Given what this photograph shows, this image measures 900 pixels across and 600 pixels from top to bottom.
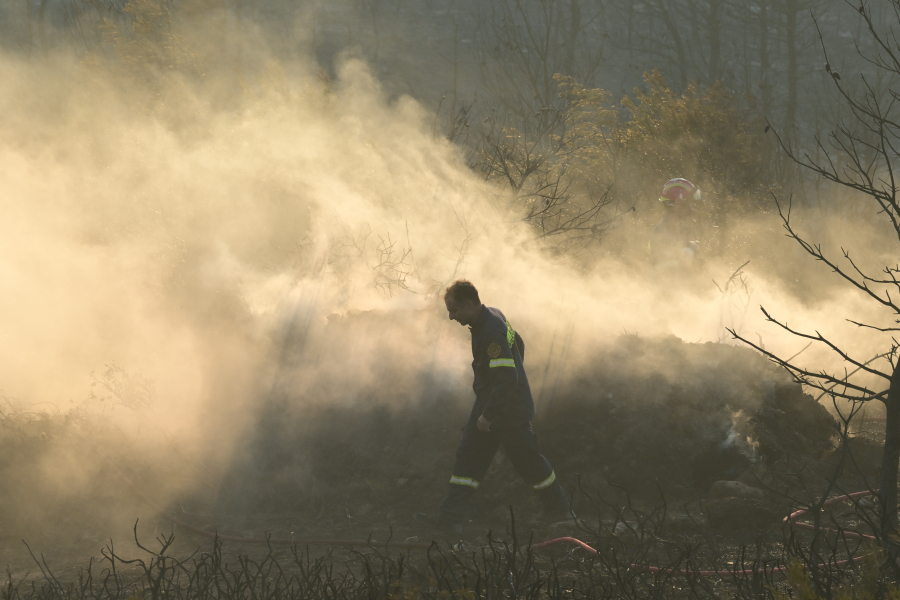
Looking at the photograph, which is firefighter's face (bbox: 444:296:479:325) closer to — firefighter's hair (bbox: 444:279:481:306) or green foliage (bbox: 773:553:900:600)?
firefighter's hair (bbox: 444:279:481:306)

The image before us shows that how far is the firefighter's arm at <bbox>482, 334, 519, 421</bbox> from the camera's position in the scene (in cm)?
521

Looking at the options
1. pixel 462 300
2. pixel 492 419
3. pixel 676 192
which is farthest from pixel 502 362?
pixel 676 192

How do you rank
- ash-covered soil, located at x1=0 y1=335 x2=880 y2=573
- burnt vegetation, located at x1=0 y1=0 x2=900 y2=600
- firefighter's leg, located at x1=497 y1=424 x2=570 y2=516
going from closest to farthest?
burnt vegetation, located at x1=0 y1=0 x2=900 y2=600
firefighter's leg, located at x1=497 y1=424 x2=570 y2=516
ash-covered soil, located at x1=0 y1=335 x2=880 y2=573

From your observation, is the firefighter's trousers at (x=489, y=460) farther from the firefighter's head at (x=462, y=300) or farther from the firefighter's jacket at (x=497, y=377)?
the firefighter's head at (x=462, y=300)

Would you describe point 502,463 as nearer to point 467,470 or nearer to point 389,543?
point 467,470

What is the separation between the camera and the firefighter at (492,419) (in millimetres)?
5246

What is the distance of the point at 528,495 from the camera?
6023 mm

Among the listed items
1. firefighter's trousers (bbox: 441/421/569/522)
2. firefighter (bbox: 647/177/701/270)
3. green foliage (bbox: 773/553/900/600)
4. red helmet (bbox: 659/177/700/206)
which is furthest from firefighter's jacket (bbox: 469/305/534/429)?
red helmet (bbox: 659/177/700/206)

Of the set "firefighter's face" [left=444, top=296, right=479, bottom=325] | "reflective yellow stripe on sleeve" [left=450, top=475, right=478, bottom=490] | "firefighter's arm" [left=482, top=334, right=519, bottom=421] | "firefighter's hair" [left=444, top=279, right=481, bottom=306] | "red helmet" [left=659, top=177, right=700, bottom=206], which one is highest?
"red helmet" [left=659, top=177, right=700, bottom=206]

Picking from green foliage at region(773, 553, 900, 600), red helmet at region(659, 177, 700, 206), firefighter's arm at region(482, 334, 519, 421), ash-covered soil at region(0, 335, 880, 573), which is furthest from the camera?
red helmet at region(659, 177, 700, 206)

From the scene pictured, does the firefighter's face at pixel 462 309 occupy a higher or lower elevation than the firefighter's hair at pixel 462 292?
lower

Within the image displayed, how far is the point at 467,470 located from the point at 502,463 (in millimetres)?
1016

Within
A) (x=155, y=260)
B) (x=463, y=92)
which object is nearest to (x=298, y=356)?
(x=155, y=260)

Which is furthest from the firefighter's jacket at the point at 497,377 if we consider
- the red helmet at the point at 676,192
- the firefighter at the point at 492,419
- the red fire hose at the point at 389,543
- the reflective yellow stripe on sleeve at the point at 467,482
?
the red helmet at the point at 676,192
